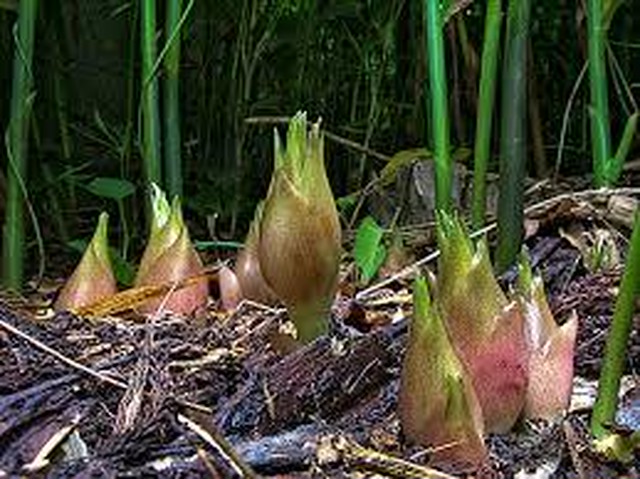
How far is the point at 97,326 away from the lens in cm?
117

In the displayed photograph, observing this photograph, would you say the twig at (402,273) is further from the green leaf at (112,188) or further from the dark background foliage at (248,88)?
the dark background foliage at (248,88)

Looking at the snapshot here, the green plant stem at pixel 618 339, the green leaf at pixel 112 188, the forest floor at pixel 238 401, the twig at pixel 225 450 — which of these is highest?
the green plant stem at pixel 618 339

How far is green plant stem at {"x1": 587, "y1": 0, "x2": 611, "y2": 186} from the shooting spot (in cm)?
153

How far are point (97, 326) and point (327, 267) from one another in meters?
0.27

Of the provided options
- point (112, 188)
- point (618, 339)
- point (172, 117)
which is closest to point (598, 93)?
point (172, 117)

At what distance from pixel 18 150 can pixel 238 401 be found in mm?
723

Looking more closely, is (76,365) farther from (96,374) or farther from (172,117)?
(172,117)

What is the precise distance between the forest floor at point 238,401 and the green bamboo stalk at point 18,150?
0.99 feet

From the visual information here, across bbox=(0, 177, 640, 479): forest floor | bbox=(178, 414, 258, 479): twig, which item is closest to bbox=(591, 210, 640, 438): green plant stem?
bbox=(0, 177, 640, 479): forest floor

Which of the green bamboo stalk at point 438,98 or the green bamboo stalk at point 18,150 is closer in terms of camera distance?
the green bamboo stalk at point 438,98

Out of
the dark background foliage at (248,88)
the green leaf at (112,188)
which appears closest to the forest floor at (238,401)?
the green leaf at (112,188)

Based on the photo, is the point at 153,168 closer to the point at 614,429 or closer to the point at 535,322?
the point at 535,322

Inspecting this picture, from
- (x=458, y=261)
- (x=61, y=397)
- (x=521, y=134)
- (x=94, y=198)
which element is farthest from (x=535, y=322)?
(x=94, y=198)

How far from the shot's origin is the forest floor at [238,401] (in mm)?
797
